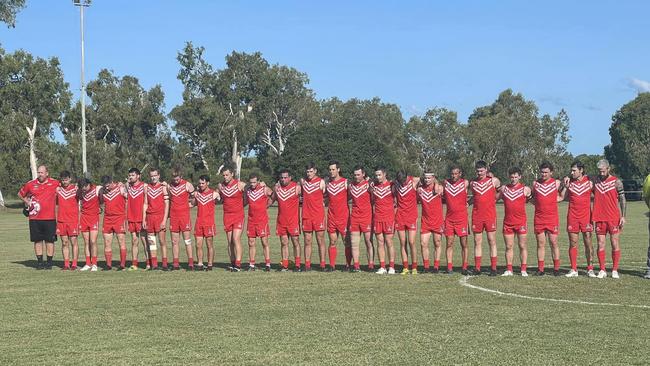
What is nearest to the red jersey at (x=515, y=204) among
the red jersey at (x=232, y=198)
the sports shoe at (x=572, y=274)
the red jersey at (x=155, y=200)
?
the sports shoe at (x=572, y=274)

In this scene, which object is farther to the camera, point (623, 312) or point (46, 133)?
point (46, 133)

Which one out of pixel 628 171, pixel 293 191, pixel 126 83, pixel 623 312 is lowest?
pixel 623 312

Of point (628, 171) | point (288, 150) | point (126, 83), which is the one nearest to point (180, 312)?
point (288, 150)

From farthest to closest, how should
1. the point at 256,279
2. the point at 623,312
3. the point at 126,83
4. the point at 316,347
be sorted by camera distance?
the point at 126,83 < the point at 256,279 < the point at 623,312 < the point at 316,347

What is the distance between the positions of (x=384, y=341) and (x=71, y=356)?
3.31m

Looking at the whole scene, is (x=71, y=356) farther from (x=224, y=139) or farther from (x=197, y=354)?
(x=224, y=139)

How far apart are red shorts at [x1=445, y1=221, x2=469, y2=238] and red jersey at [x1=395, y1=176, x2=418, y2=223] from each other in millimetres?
684

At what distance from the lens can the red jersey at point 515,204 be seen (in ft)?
51.5

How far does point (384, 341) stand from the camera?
934 cm

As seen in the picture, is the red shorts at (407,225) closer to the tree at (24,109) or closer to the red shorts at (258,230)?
the red shorts at (258,230)

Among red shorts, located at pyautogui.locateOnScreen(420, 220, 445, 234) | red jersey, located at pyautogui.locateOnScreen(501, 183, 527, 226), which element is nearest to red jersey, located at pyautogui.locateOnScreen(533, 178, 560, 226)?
red jersey, located at pyautogui.locateOnScreen(501, 183, 527, 226)

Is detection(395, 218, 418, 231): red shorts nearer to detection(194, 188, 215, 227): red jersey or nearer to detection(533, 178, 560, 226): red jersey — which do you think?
detection(533, 178, 560, 226): red jersey

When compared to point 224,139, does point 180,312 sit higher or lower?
lower

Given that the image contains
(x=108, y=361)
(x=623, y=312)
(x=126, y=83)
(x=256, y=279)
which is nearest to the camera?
(x=108, y=361)
